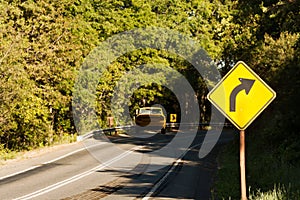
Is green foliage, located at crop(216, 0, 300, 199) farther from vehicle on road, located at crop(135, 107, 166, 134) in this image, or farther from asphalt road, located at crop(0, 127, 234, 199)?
vehicle on road, located at crop(135, 107, 166, 134)

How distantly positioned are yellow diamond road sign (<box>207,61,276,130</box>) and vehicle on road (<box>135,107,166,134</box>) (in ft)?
90.3

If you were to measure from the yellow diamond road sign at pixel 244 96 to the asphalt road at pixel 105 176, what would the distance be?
394 centimetres

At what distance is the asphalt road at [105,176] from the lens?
43.9 ft

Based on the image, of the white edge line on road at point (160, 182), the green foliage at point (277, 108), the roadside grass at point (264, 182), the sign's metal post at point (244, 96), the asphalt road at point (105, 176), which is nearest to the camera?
the sign's metal post at point (244, 96)

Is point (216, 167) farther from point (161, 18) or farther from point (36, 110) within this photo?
point (161, 18)

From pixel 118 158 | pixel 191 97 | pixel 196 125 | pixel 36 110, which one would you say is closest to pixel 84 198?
pixel 118 158

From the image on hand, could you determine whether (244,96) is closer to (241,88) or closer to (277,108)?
(241,88)

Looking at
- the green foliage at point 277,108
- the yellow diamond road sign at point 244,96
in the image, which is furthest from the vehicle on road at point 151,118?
the yellow diamond road sign at point 244,96

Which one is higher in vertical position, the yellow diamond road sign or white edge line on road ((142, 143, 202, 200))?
the yellow diamond road sign

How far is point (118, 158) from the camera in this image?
866 inches

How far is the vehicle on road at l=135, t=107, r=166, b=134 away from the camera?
37094 millimetres

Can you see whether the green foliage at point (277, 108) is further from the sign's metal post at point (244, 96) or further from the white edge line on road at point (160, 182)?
the sign's metal post at point (244, 96)

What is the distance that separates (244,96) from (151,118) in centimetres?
2838

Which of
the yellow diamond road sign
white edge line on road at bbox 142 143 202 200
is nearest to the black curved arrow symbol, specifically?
the yellow diamond road sign
